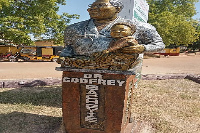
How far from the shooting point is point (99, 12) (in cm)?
229

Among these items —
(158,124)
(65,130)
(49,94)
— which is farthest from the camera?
(49,94)

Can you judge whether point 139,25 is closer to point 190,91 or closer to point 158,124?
point 158,124

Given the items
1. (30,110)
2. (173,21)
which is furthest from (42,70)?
(173,21)

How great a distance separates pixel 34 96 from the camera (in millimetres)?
4711

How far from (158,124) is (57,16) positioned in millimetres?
11895

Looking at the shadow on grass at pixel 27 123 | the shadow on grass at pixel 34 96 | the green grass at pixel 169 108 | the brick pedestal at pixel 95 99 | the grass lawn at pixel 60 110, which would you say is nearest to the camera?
the brick pedestal at pixel 95 99

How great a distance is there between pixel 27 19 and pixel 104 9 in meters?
12.0

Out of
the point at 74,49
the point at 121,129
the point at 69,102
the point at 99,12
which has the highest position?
the point at 99,12

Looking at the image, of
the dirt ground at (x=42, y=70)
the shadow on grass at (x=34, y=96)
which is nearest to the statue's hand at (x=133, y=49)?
the shadow on grass at (x=34, y=96)

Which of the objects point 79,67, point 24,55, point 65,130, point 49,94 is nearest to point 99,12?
point 79,67

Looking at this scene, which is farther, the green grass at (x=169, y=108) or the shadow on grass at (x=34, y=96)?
the shadow on grass at (x=34, y=96)

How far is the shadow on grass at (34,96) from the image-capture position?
14.1ft

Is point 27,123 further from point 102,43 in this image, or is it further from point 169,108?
point 169,108

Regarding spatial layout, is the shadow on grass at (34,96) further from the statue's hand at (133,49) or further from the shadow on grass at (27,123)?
the statue's hand at (133,49)
